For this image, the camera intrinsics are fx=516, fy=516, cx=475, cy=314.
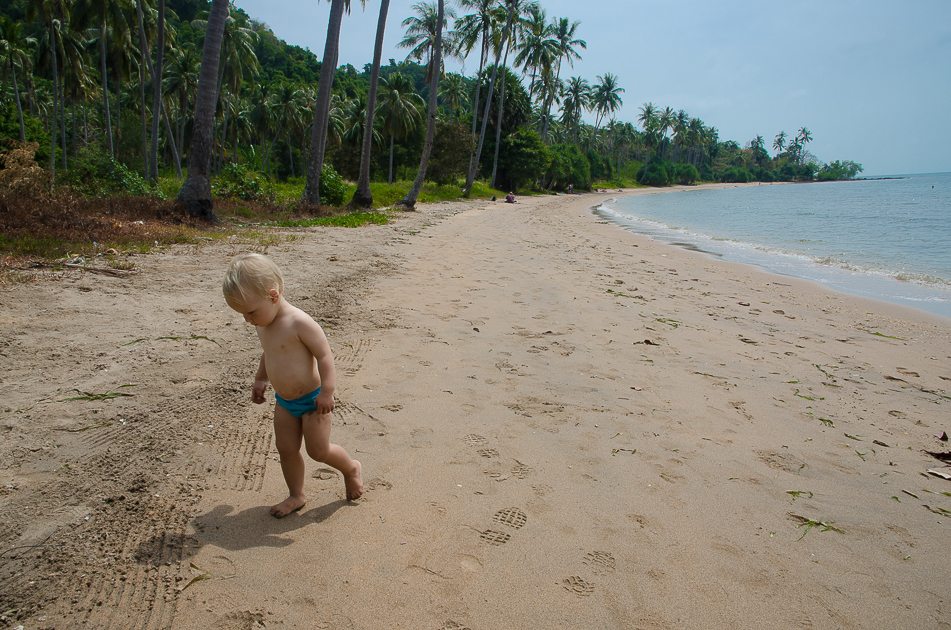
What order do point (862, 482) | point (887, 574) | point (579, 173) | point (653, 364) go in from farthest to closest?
point (579, 173), point (653, 364), point (862, 482), point (887, 574)

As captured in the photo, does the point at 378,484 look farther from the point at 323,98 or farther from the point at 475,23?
the point at 475,23

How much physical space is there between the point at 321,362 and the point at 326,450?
0.41 metres

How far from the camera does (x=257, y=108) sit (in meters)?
47.0

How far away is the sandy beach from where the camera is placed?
6.31 feet

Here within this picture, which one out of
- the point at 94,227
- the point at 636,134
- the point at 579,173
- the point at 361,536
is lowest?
the point at 361,536

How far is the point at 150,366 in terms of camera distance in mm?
3529

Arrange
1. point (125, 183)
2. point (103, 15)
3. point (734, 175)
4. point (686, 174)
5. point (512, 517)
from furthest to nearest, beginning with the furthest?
point (734, 175) < point (686, 174) < point (103, 15) < point (125, 183) < point (512, 517)

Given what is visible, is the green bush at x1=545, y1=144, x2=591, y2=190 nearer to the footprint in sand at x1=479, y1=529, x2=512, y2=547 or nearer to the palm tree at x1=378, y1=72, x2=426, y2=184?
the palm tree at x1=378, y1=72, x2=426, y2=184

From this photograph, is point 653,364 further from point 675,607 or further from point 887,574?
point 675,607

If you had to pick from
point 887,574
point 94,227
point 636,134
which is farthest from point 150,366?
point 636,134

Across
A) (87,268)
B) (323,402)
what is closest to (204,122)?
(87,268)

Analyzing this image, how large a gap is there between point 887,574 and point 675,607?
1.04 metres

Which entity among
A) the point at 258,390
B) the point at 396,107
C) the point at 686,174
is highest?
the point at 686,174

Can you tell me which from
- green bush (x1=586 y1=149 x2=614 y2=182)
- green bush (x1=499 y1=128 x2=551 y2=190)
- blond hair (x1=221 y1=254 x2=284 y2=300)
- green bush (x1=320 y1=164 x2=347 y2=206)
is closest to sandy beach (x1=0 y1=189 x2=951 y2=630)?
blond hair (x1=221 y1=254 x2=284 y2=300)
